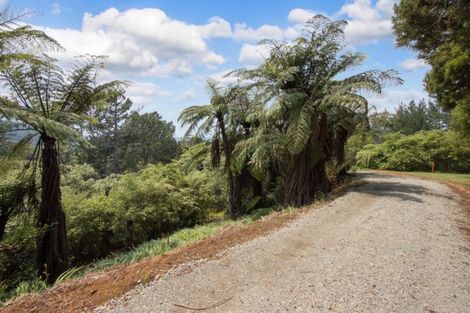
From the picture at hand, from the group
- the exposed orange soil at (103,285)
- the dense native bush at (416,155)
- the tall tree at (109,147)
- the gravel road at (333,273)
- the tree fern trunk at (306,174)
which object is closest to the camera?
the gravel road at (333,273)

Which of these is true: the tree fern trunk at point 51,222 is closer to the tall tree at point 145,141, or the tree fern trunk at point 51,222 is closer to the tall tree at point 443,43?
the tall tree at point 443,43

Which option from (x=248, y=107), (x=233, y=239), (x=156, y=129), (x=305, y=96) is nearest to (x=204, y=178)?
(x=248, y=107)

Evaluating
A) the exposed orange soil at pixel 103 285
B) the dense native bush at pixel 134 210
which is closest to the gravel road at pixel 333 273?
the exposed orange soil at pixel 103 285

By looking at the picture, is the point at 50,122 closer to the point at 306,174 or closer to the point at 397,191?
the point at 306,174

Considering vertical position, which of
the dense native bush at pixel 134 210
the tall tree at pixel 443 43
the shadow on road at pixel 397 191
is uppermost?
the tall tree at pixel 443 43

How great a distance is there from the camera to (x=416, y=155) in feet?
60.0

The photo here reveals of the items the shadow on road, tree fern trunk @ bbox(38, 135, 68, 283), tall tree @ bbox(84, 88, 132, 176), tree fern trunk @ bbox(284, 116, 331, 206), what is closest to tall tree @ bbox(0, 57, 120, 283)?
tree fern trunk @ bbox(38, 135, 68, 283)

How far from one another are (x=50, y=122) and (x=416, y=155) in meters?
18.1

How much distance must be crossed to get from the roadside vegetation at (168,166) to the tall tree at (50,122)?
21 millimetres

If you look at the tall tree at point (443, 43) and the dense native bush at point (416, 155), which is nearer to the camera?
the tall tree at point (443, 43)

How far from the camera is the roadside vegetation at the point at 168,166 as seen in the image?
6133 mm

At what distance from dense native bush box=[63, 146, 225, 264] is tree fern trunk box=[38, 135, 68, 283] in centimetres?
315

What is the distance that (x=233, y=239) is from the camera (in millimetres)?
5121

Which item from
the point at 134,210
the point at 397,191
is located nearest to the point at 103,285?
the point at 134,210
